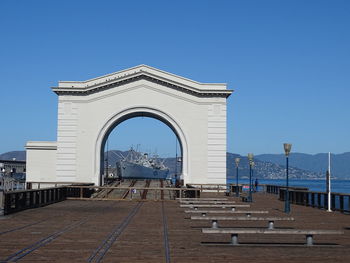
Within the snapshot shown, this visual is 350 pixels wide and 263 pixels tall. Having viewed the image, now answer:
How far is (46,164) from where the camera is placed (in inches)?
1922

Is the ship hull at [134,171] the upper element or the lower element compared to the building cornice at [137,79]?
lower

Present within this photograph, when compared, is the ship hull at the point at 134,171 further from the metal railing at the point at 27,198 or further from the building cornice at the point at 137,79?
the metal railing at the point at 27,198

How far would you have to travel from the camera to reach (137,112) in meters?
47.9

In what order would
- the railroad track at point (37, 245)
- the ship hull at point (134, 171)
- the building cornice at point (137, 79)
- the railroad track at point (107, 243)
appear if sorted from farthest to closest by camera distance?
the ship hull at point (134, 171), the building cornice at point (137, 79), the railroad track at point (107, 243), the railroad track at point (37, 245)

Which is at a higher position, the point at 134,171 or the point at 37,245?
the point at 134,171

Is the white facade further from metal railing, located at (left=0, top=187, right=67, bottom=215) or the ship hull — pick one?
the ship hull

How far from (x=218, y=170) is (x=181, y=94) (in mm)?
7290

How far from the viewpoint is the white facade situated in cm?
4684

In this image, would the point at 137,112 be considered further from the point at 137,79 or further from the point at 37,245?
the point at 37,245

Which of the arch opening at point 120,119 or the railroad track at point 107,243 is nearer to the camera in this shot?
the railroad track at point 107,243

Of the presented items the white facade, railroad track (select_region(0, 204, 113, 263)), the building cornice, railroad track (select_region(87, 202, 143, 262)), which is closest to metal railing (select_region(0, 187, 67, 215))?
railroad track (select_region(0, 204, 113, 263))

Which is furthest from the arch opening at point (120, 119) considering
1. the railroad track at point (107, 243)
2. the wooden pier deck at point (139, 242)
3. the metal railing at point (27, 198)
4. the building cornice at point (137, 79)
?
the railroad track at point (107, 243)

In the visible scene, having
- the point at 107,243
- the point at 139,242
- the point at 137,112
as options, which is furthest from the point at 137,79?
the point at 107,243

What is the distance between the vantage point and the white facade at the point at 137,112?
46.8 metres
